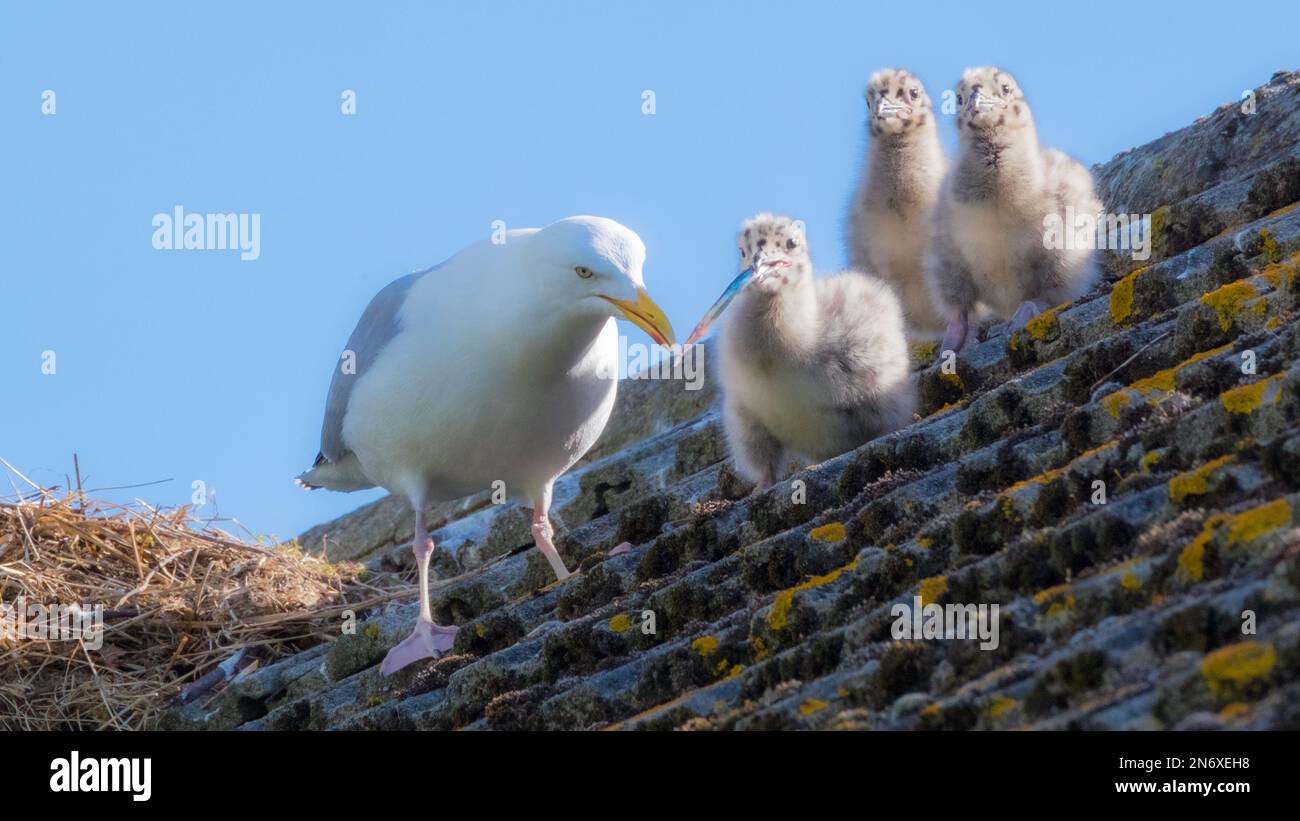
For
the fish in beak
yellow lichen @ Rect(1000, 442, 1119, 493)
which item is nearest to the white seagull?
the fish in beak

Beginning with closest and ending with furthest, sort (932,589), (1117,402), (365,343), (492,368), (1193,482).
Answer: (1193,482) < (932,589) < (1117,402) < (492,368) < (365,343)

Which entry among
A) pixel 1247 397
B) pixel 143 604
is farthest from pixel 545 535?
pixel 1247 397

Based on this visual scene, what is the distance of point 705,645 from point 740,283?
201cm

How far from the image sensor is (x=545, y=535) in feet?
20.5

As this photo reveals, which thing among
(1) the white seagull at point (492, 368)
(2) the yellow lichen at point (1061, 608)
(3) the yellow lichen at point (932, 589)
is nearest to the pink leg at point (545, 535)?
(1) the white seagull at point (492, 368)

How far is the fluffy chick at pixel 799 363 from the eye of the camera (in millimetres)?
5746

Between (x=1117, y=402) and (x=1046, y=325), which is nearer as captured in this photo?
(x=1117, y=402)

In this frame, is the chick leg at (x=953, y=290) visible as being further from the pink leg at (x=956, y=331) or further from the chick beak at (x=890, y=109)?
the chick beak at (x=890, y=109)

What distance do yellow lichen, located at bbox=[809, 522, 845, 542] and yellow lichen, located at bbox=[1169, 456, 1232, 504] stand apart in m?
1.13

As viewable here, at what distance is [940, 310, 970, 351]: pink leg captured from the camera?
6348 millimetres

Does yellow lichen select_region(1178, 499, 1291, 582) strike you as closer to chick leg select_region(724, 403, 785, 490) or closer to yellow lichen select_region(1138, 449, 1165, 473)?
yellow lichen select_region(1138, 449, 1165, 473)

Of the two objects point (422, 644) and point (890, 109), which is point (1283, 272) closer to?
point (422, 644)
